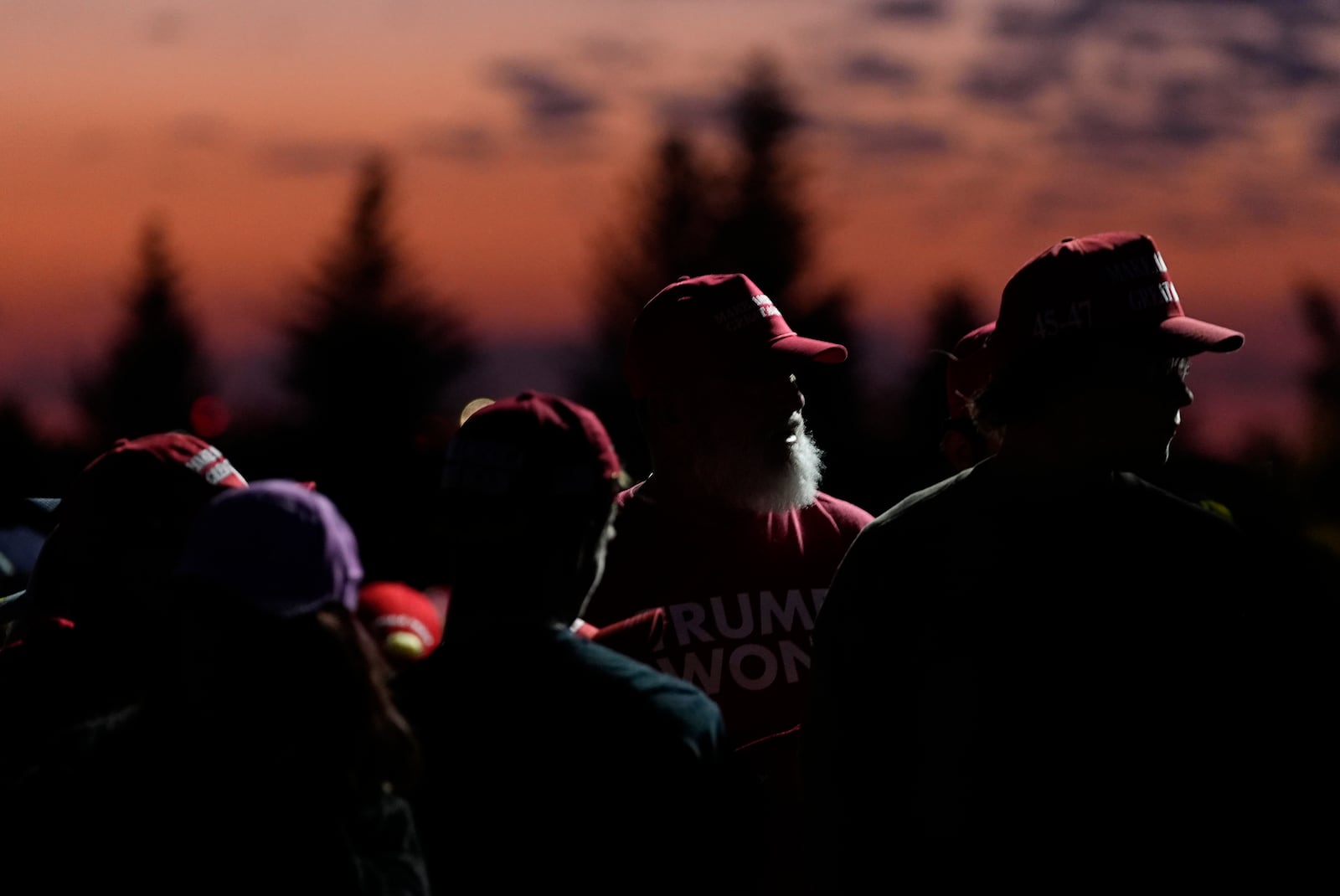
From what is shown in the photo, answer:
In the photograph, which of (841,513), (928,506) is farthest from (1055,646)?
(841,513)

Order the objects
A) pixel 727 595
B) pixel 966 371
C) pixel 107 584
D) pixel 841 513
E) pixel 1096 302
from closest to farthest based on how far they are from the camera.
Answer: pixel 107 584 → pixel 1096 302 → pixel 727 595 → pixel 841 513 → pixel 966 371

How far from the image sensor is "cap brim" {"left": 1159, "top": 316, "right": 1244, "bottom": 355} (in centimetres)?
286

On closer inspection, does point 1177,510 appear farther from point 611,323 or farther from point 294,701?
point 611,323

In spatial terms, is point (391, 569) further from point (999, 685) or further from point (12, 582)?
point (999, 685)

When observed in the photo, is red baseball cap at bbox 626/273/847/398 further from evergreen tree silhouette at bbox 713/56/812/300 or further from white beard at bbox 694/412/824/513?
evergreen tree silhouette at bbox 713/56/812/300

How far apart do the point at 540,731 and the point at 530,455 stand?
18.2 inches

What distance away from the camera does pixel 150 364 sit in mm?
53094

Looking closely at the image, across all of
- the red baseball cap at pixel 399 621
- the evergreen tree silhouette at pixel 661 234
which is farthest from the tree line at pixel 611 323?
the red baseball cap at pixel 399 621

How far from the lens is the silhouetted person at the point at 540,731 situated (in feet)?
7.64

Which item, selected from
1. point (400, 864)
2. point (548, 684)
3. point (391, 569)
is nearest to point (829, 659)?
point (548, 684)

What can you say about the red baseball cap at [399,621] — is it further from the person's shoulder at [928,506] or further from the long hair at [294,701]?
the long hair at [294,701]

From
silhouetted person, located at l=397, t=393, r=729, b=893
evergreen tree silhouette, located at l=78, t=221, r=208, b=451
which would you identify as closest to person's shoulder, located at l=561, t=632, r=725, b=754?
silhouetted person, located at l=397, t=393, r=729, b=893

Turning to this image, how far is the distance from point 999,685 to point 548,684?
2.55ft

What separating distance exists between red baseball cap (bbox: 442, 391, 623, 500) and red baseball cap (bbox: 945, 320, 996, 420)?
1866 mm
